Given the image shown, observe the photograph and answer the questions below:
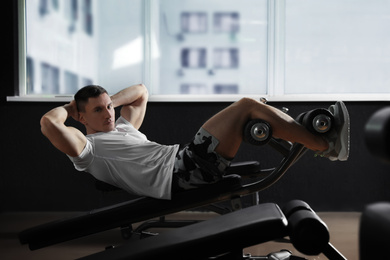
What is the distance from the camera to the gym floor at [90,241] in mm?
2234

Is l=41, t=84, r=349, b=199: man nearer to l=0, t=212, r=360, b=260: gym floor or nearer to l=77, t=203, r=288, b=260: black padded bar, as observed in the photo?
l=0, t=212, r=360, b=260: gym floor

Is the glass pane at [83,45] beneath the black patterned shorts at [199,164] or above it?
above

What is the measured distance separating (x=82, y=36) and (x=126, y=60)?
15.7 inches

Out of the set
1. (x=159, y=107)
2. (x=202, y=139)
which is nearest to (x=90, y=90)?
(x=202, y=139)

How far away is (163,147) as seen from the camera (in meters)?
2.19

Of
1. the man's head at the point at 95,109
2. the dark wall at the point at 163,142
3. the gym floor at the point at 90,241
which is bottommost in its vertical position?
Answer: the gym floor at the point at 90,241

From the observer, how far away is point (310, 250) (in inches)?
39.5

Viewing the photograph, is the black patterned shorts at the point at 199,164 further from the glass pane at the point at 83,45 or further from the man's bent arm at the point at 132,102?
the glass pane at the point at 83,45

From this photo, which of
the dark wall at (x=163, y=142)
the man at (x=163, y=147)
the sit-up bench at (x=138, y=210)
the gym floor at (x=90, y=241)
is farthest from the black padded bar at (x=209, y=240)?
the dark wall at (x=163, y=142)

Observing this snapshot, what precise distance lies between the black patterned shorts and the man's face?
1.47 ft

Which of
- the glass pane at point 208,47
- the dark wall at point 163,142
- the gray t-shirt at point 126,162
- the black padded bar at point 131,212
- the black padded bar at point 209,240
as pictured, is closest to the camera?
the black padded bar at point 209,240

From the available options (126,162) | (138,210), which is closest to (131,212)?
(138,210)

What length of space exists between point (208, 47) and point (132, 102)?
105 centimetres

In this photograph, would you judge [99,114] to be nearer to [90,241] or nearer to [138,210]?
[138,210]
